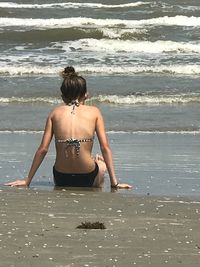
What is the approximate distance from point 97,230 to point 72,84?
195cm

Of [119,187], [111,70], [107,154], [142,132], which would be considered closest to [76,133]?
[107,154]

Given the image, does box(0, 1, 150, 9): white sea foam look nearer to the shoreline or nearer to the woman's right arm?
the shoreline

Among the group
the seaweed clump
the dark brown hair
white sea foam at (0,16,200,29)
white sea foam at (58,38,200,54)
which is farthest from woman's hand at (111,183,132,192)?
white sea foam at (0,16,200,29)

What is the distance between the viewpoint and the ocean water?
388 inches

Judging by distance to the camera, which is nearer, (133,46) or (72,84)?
(72,84)

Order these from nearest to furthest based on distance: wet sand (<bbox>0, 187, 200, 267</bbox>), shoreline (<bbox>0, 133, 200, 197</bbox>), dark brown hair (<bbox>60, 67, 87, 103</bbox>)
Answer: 1. wet sand (<bbox>0, 187, 200, 267</bbox>)
2. dark brown hair (<bbox>60, 67, 87, 103</bbox>)
3. shoreline (<bbox>0, 133, 200, 197</bbox>)

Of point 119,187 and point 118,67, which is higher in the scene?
point 119,187

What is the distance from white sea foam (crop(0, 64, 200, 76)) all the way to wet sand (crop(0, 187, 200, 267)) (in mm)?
10904

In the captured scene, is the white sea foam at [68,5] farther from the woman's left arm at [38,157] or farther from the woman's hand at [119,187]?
the woman's hand at [119,187]

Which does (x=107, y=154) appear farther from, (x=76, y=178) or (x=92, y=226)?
(x=92, y=226)

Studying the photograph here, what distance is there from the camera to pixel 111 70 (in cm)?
1705

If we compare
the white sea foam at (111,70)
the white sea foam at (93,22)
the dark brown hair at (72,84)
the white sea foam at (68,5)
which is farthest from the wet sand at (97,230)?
the white sea foam at (68,5)

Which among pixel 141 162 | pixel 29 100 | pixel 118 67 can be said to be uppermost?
pixel 141 162

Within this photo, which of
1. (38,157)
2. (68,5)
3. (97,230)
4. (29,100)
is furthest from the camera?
(68,5)
